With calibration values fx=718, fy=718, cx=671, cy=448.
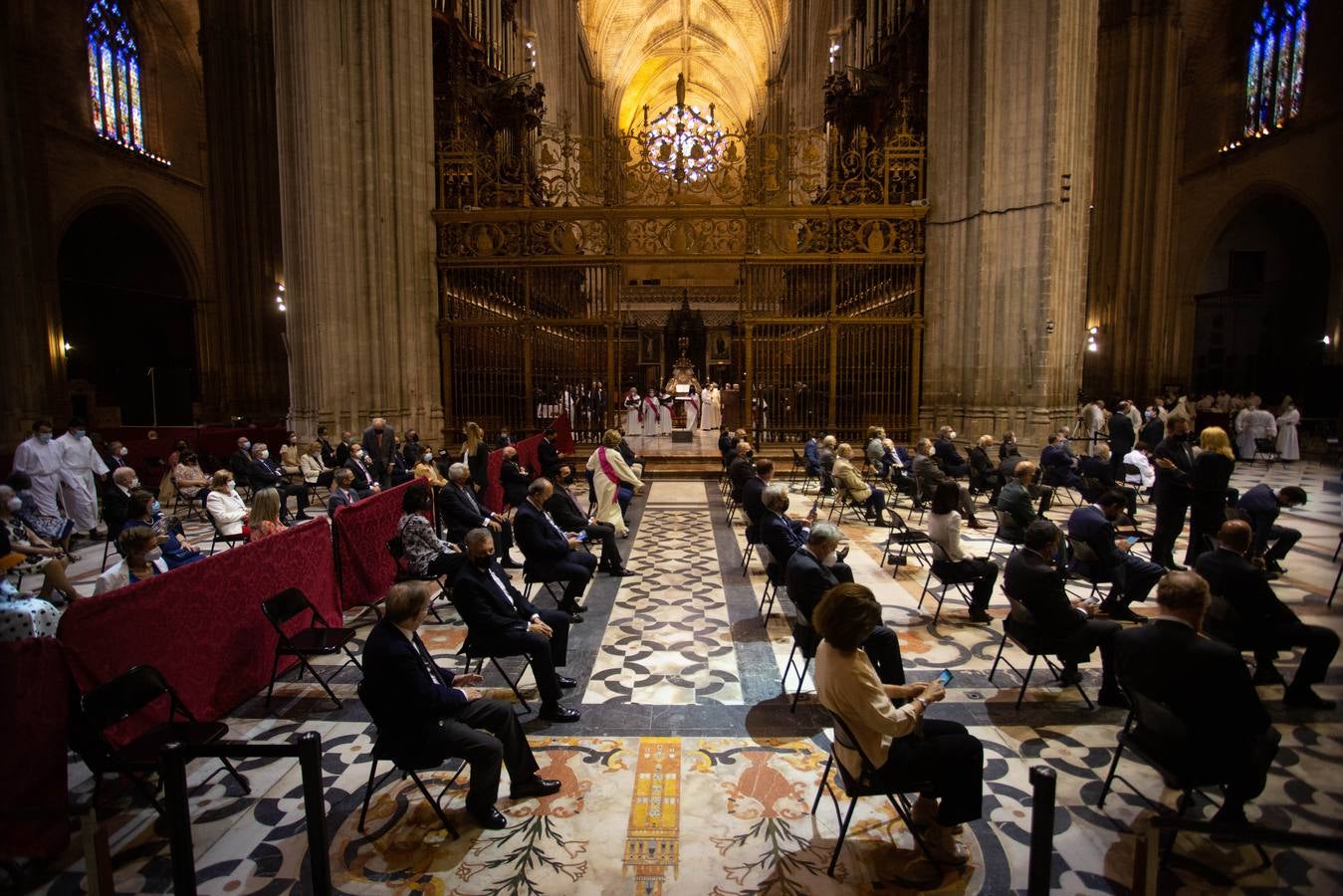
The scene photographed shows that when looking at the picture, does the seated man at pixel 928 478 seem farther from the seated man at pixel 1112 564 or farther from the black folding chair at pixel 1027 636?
the black folding chair at pixel 1027 636

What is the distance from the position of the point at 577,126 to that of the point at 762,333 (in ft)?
74.2

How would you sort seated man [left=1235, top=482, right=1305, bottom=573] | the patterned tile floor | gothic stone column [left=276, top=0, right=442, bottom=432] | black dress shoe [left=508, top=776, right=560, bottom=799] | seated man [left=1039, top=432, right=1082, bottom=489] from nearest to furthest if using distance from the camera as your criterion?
the patterned tile floor, black dress shoe [left=508, top=776, right=560, bottom=799], seated man [left=1235, top=482, right=1305, bottom=573], seated man [left=1039, top=432, right=1082, bottom=489], gothic stone column [left=276, top=0, right=442, bottom=432]

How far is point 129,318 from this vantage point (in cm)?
2547

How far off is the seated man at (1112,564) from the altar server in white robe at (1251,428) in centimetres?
1301

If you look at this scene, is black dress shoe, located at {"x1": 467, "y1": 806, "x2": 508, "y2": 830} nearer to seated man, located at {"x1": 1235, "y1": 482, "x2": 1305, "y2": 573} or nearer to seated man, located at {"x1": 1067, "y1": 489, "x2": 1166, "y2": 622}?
A: seated man, located at {"x1": 1067, "y1": 489, "x2": 1166, "y2": 622}

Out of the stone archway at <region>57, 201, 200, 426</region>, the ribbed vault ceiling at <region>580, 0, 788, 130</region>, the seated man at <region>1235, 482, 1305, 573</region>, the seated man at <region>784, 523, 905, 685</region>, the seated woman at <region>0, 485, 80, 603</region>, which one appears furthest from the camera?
the ribbed vault ceiling at <region>580, 0, 788, 130</region>

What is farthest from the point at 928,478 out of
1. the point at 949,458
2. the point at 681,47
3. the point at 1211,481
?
the point at 681,47

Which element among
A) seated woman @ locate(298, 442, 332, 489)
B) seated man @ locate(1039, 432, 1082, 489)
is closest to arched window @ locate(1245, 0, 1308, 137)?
seated man @ locate(1039, 432, 1082, 489)

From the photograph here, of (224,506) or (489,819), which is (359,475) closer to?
(224,506)

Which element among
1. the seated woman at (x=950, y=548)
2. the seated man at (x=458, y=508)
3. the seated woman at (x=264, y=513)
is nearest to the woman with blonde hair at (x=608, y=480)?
the seated man at (x=458, y=508)

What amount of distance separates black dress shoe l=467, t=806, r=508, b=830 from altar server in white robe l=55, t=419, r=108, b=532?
9457 mm

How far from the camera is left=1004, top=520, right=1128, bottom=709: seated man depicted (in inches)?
170

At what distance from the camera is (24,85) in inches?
672

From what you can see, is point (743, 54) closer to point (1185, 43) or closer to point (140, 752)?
point (1185, 43)
